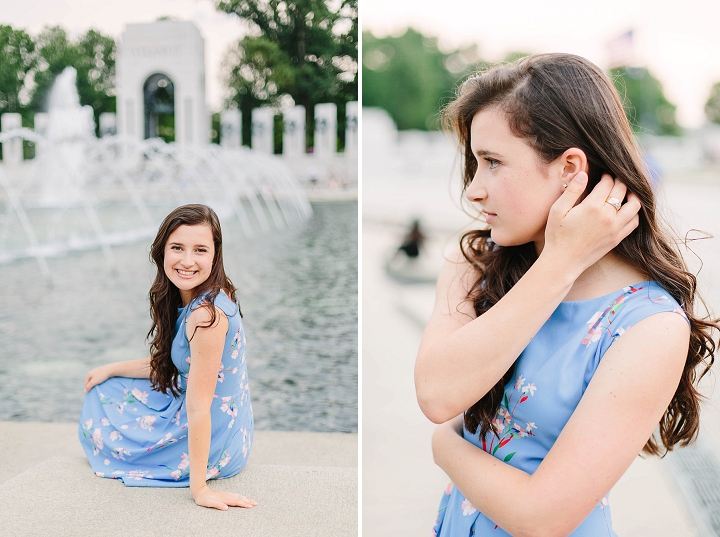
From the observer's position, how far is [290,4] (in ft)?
25.9

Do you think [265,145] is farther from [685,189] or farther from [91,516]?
[685,189]

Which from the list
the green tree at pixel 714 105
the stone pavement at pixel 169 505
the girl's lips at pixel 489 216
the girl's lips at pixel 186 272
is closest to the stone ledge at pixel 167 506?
the stone pavement at pixel 169 505

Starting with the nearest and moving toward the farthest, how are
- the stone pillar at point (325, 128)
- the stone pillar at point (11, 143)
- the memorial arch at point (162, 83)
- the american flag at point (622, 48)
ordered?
the stone pillar at point (325, 128) < the memorial arch at point (162, 83) < the stone pillar at point (11, 143) < the american flag at point (622, 48)

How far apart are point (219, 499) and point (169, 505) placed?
17 centimetres

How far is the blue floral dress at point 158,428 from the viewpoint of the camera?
2.62 meters

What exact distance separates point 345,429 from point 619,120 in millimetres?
4788

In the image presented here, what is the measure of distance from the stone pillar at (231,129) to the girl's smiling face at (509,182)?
8329 mm

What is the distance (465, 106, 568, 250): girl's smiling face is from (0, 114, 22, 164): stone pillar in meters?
10.2

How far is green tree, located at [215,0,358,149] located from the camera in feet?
25.2

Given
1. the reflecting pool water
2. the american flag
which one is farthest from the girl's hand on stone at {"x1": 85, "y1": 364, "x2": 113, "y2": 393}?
the american flag

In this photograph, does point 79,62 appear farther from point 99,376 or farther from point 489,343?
point 489,343

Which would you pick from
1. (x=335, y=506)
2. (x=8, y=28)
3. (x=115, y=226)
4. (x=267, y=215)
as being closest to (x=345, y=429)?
(x=335, y=506)

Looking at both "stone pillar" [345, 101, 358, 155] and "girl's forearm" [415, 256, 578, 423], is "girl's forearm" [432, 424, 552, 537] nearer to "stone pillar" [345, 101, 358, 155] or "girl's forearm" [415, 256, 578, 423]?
"girl's forearm" [415, 256, 578, 423]

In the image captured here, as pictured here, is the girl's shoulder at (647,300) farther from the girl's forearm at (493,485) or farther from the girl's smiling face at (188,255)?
the girl's smiling face at (188,255)
